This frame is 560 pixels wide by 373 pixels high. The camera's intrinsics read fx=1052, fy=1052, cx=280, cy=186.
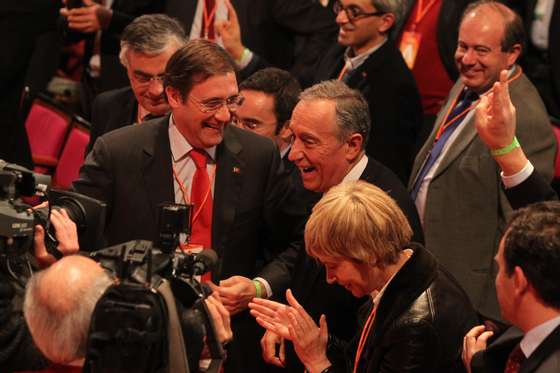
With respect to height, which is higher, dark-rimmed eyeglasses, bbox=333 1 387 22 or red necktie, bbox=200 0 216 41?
dark-rimmed eyeglasses, bbox=333 1 387 22

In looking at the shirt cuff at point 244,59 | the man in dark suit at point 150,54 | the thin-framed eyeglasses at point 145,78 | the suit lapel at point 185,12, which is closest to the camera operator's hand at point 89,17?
the suit lapel at point 185,12

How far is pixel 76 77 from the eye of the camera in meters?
7.12

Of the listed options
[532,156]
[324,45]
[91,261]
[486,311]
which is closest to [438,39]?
[324,45]

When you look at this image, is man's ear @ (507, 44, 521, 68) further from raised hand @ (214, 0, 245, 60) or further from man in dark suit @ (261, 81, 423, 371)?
raised hand @ (214, 0, 245, 60)

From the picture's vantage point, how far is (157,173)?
158 inches

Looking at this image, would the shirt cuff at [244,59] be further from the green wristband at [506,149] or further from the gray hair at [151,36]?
the green wristband at [506,149]

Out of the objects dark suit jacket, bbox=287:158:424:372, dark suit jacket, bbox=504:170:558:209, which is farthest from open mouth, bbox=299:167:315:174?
dark suit jacket, bbox=504:170:558:209

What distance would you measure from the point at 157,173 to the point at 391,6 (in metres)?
2.16

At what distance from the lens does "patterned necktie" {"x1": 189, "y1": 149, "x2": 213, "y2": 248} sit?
13.1 feet

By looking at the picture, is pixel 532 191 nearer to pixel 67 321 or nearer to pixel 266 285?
pixel 266 285

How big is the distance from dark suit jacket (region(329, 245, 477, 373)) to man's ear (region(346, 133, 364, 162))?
36.5 inches

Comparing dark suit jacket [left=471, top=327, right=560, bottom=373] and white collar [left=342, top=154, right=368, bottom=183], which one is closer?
dark suit jacket [left=471, top=327, right=560, bottom=373]

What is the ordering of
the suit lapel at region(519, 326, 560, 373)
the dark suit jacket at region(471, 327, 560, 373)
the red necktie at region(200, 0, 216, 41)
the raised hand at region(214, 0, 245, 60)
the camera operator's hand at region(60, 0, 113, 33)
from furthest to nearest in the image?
the red necktie at region(200, 0, 216, 41)
the camera operator's hand at region(60, 0, 113, 33)
the raised hand at region(214, 0, 245, 60)
the dark suit jacket at region(471, 327, 560, 373)
the suit lapel at region(519, 326, 560, 373)

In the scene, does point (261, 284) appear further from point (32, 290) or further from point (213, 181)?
point (32, 290)
